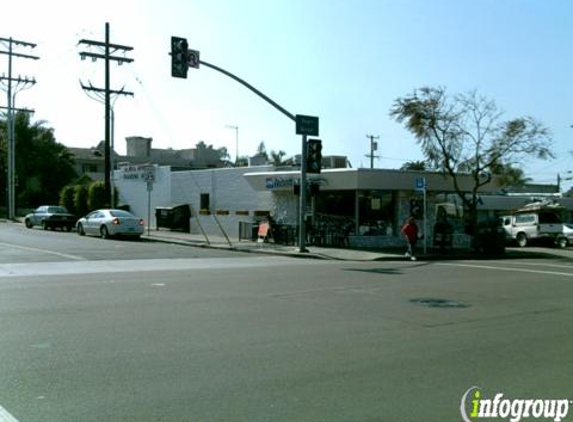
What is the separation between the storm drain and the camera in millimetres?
11641

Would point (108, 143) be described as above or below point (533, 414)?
above

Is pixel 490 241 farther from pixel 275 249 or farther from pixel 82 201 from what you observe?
pixel 82 201

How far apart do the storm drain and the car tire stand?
999 inches

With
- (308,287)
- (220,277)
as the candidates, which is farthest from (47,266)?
(308,287)

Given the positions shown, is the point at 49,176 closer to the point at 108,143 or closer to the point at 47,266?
the point at 108,143

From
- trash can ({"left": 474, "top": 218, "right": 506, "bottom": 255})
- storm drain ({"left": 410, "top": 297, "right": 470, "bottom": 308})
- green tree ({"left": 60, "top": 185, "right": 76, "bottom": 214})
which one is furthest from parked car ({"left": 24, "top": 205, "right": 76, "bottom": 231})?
storm drain ({"left": 410, "top": 297, "right": 470, "bottom": 308})

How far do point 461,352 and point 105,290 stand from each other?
24.8 feet

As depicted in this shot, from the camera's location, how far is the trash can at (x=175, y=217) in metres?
37.3

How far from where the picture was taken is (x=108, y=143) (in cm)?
3781

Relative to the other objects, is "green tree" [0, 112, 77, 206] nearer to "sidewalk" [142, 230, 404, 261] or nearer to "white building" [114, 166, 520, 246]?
"white building" [114, 166, 520, 246]

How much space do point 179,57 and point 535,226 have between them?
22750 mm

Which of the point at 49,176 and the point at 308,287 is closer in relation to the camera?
the point at 308,287

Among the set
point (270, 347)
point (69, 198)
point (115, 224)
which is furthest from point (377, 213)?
point (69, 198)

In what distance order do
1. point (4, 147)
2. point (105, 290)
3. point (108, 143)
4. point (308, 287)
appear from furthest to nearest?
point (4, 147) → point (108, 143) → point (308, 287) → point (105, 290)
